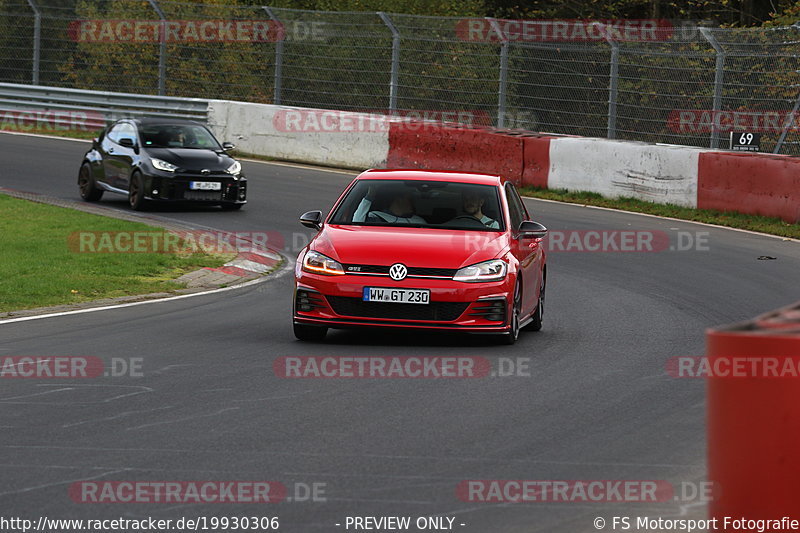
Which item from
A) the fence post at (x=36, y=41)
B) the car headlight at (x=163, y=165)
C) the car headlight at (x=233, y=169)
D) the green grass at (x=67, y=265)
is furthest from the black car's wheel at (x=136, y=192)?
the fence post at (x=36, y=41)

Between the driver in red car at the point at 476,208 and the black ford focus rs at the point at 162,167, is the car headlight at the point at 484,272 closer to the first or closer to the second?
the driver in red car at the point at 476,208

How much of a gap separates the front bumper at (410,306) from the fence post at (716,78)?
1350 cm

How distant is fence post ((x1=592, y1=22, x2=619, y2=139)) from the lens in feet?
83.8

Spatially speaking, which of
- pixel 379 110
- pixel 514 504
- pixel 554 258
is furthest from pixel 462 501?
pixel 379 110

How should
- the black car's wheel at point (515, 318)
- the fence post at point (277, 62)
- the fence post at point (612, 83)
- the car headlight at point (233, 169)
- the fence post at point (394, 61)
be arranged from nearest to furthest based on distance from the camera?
the black car's wheel at point (515, 318), the car headlight at point (233, 169), the fence post at point (612, 83), the fence post at point (394, 61), the fence post at point (277, 62)

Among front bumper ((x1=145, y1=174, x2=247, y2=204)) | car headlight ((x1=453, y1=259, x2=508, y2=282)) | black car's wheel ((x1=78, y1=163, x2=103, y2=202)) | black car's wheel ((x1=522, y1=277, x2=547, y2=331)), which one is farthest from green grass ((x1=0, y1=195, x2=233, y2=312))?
car headlight ((x1=453, y1=259, x2=508, y2=282))

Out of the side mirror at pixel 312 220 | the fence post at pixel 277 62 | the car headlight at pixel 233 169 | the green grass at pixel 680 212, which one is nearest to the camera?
the side mirror at pixel 312 220

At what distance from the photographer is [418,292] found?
11.1 m

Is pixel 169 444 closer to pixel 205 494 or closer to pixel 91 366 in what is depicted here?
pixel 205 494

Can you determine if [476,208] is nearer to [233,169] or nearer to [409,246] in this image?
[409,246]

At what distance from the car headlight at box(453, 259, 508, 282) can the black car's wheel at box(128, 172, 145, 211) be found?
11.7 meters

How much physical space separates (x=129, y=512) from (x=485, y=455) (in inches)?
80.9

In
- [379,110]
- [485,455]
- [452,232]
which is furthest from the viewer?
[379,110]

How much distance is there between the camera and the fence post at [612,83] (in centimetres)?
2553
